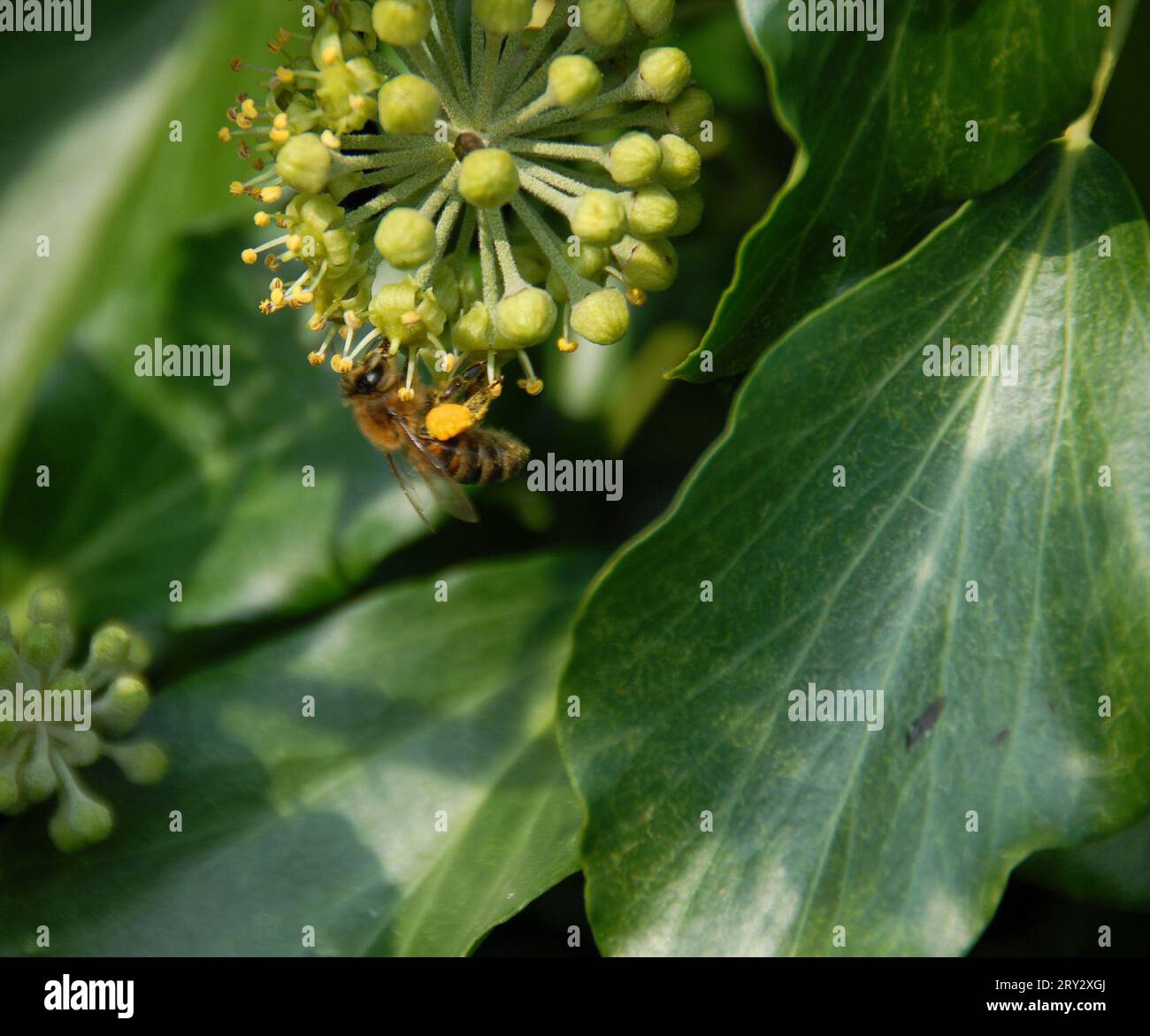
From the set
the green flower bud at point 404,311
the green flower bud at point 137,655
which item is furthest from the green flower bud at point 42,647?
the green flower bud at point 404,311

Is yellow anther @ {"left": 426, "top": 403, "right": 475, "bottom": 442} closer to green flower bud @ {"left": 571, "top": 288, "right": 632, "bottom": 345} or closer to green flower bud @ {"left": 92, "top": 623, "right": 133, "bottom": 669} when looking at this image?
green flower bud @ {"left": 571, "top": 288, "right": 632, "bottom": 345}

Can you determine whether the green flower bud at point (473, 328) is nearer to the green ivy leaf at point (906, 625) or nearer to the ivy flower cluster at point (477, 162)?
the ivy flower cluster at point (477, 162)

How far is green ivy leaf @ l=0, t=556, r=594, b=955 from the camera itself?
1754mm

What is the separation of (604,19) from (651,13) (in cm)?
7

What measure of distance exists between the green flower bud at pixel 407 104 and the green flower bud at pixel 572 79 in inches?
5.1

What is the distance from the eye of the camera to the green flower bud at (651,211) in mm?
1410

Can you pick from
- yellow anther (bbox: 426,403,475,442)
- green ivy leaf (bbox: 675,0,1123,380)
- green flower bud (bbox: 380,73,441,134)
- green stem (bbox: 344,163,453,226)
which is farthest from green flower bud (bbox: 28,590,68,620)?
green ivy leaf (bbox: 675,0,1123,380)

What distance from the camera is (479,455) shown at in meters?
1.73

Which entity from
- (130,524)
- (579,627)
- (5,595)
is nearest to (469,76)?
(579,627)

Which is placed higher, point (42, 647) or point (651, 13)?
point (651, 13)

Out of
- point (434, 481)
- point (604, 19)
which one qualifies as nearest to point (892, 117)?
point (604, 19)

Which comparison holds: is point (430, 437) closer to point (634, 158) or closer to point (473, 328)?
point (473, 328)

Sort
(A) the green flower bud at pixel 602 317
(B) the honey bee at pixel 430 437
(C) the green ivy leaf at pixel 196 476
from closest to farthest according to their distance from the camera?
(A) the green flower bud at pixel 602 317, (B) the honey bee at pixel 430 437, (C) the green ivy leaf at pixel 196 476

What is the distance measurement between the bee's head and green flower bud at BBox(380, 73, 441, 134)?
441mm
